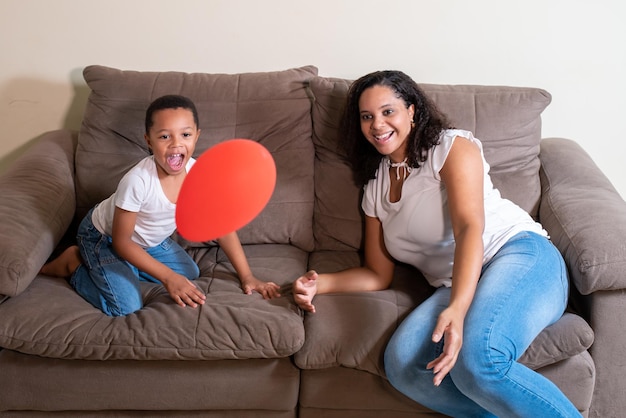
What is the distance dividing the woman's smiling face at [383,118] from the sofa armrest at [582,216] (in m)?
0.57

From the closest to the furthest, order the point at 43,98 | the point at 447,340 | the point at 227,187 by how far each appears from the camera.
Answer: the point at 227,187 < the point at 447,340 < the point at 43,98

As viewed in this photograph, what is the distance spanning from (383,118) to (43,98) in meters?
1.42

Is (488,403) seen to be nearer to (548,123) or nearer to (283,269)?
(283,269)

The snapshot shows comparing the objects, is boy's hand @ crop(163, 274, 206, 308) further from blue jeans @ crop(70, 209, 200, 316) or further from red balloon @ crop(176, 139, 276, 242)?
red balloon @ crop(176, 139, 276, 242)

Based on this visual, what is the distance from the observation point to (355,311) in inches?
69.3

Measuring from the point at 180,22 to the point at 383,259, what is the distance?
1.15m

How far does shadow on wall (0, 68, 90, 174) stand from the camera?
2439 mm

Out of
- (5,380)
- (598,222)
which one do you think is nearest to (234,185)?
(5,380)

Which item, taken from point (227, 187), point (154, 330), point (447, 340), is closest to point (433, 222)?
point (447, 340)

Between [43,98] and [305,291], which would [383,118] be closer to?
[305,291]

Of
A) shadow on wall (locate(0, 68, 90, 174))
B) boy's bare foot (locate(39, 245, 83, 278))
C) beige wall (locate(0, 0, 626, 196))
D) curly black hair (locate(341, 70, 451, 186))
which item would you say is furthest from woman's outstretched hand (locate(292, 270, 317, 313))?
shadow on wall (locate(0, 68, 90, 174))

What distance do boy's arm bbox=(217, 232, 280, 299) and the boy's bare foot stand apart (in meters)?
0.44

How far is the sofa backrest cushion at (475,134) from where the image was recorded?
6.97 ft

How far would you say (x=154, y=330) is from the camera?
1.67m
